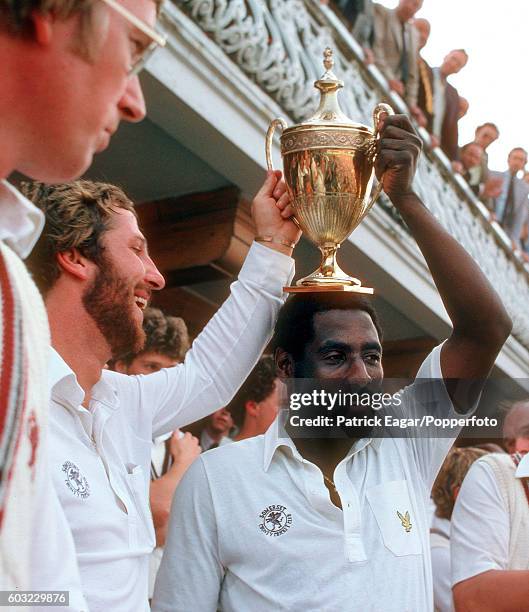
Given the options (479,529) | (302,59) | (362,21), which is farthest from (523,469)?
(362,21)

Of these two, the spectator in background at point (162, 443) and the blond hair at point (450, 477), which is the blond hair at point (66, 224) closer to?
the spectator in background at point (162, 443)

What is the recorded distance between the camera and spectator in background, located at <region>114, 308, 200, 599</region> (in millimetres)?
3078

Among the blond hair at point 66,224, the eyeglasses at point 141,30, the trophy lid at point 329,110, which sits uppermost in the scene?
the trophy lid at point 329,110

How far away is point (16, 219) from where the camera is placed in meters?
1.04

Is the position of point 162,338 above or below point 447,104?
below

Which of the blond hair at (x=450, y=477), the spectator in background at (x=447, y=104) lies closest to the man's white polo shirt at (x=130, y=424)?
the blond hair at (x=450, y=477)

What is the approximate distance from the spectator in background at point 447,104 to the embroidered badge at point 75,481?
266 inches

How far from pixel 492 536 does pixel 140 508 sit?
1022 mm

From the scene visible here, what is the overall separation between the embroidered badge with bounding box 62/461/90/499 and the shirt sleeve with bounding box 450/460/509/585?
1149 millimetres

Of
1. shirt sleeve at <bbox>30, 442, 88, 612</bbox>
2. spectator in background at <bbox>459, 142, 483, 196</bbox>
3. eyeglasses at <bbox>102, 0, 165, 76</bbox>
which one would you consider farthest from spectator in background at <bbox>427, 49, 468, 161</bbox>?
shirt sleeve at <bbox>30, 442, 88, 612</bbox>

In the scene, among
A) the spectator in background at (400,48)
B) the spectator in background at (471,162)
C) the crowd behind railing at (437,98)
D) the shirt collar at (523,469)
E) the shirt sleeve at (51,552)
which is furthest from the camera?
the spectator in background at (471,162)

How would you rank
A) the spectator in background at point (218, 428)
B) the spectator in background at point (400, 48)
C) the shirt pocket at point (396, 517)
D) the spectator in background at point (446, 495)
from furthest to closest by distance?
the spectator in background at point (400, 48) → the spectator in background at point (218, 428) → the spectator in background at point (446, 495) → the shirt pocket at point (396, 517)

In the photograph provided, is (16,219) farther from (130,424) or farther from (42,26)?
(130,424)

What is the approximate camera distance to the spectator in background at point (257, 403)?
12.7ft
